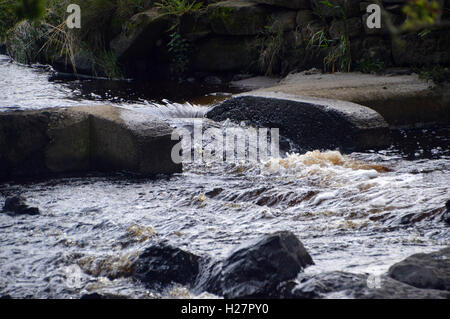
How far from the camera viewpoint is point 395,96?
614cm

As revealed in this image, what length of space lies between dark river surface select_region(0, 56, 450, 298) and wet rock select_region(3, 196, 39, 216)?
0.07 metres

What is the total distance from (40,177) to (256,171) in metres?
1.81

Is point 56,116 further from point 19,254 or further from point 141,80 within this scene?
point 141,80

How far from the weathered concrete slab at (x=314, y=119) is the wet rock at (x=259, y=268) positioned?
2803 millimetres

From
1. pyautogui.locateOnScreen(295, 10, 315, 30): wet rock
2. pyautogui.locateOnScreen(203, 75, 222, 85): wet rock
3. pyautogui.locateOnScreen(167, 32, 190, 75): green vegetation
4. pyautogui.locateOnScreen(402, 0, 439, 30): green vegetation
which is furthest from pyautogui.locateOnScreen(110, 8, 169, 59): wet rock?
pyautogui.locateOnScreen(402, 0, 439, 30): green vegetation

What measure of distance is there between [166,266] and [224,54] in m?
7.21

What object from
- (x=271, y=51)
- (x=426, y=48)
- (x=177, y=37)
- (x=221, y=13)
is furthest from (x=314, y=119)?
(x=177, y=37)

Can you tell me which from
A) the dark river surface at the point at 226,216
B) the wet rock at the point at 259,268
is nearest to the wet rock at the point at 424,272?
the dark river surface at the point at 226,216

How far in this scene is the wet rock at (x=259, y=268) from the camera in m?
2.45

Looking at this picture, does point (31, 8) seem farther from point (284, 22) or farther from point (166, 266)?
point (284, 22)

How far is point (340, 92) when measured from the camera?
608cm

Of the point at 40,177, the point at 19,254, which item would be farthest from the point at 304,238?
the point at 40,177
